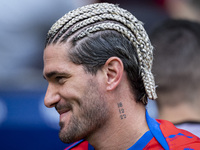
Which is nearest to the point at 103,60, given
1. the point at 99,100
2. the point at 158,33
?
the point at 99,100

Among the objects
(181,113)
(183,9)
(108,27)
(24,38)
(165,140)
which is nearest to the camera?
(165,140)

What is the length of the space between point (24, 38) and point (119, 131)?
5.95 ft

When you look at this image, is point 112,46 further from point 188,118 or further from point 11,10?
point 11,10

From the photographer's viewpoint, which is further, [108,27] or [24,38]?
[24,38]

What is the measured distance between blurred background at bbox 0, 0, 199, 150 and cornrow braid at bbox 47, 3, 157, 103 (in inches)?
53.8

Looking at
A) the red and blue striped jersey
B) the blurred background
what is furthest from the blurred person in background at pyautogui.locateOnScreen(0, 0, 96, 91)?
the red and blue striped jersey

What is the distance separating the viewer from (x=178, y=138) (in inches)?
76.0

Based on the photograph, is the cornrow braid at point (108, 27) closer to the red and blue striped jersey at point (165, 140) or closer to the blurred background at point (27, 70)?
the red and blue striped jersey at point (165, 140)

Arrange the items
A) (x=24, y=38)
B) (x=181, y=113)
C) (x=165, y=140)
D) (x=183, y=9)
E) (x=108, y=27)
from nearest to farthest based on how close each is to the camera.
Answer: (x=165, y=140) → (x=108, y=27) → (x=181, y=113) → (x=24, y=38) → (x=183, y=9)

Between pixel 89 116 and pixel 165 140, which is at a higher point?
pixel 89 116

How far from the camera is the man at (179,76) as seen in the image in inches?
119

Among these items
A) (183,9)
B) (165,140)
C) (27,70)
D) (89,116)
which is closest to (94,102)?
(89,116)

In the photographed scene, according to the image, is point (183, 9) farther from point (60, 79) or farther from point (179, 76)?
point (60, 79)

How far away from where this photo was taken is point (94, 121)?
1945mm
